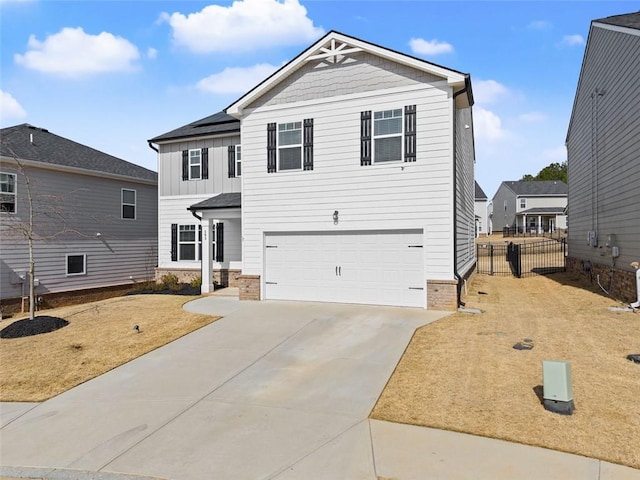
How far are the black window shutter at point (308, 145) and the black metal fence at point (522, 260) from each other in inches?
501

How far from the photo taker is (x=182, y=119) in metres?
19.3

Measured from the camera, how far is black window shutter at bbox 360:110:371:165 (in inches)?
451

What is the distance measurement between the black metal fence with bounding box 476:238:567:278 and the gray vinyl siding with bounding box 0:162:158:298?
1815 cm

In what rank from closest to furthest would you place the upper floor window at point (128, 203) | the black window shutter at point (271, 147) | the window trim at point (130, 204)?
the black window shutter at point (271, 147) < the window trim at point (130, 204) < the upper floor window at point (128, 203)

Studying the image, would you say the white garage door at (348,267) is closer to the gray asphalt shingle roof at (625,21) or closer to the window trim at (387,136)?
the window trim at (387,136)

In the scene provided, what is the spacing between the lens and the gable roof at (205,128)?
54.0 feet

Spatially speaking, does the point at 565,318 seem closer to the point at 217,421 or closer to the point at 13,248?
the point at 217,421

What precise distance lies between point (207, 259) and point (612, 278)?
46.4ft

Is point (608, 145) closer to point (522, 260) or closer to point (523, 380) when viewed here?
point (523, 380)

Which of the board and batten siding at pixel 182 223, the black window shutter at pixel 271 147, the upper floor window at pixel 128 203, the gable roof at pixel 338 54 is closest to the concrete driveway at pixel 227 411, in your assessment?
the black window shutter at pixel 271 147

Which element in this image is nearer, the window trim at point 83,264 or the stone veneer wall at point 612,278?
the stone veneer wall at point 612,278

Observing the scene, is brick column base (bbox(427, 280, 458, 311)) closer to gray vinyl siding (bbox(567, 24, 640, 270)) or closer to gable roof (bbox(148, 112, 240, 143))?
gray vinyl siding (bbox(567, 24, 640, 270))

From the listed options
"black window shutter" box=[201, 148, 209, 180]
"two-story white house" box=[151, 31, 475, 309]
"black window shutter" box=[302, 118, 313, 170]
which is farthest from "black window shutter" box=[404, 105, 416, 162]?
"black window shutter" box=[201, 148, 209, 180]

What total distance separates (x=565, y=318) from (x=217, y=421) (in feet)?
29.4
